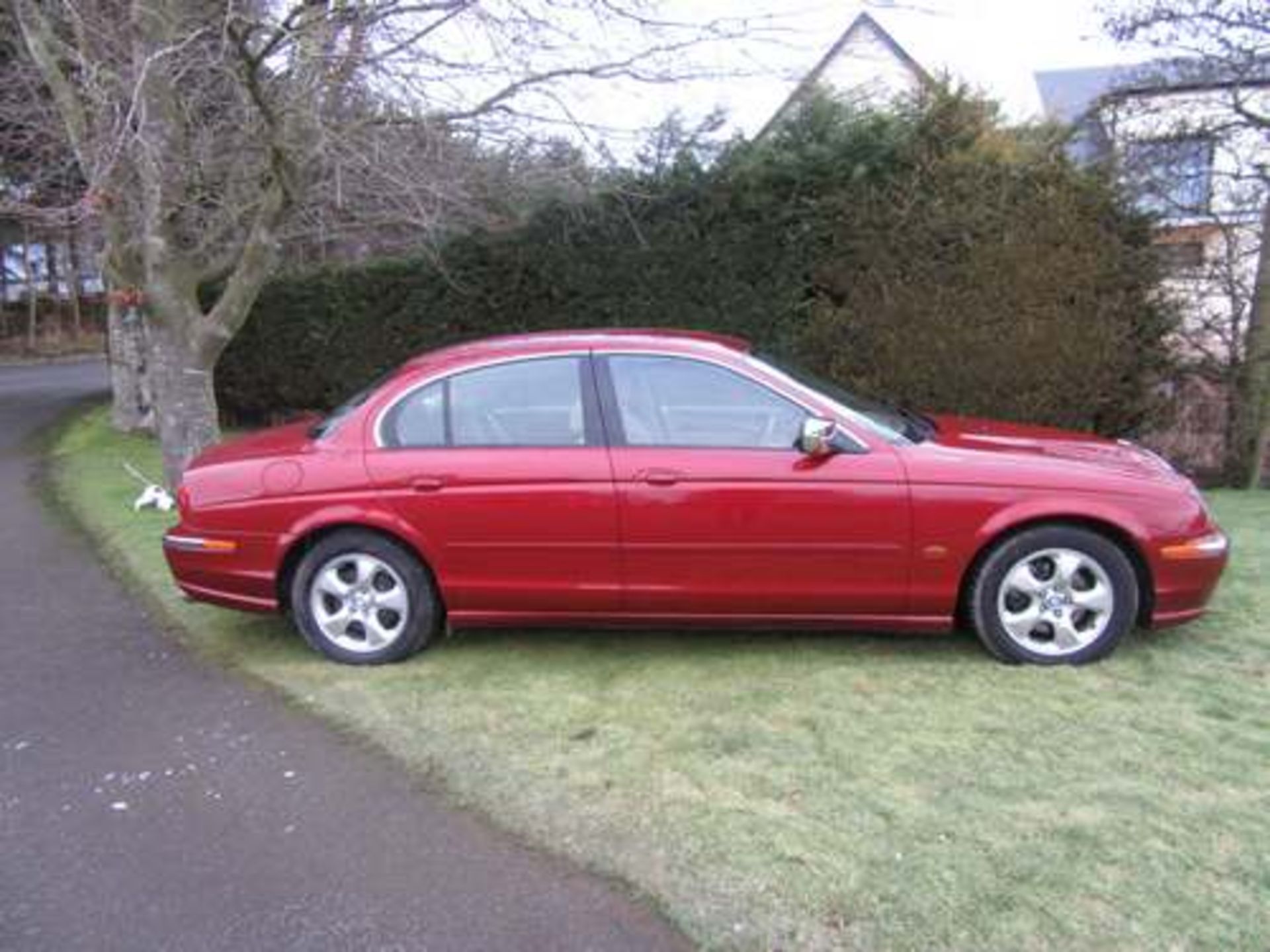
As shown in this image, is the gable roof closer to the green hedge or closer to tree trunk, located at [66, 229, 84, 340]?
the green hedge

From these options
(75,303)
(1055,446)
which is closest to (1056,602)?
(1055,446)

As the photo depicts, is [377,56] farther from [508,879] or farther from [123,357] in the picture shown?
[123,357]

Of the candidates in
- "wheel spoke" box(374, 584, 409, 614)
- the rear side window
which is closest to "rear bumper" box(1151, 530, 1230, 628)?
the rear side window

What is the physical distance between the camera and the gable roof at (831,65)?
7.16 metres

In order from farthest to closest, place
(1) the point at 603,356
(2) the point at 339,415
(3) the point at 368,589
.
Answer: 1. (2) the point at 339,415
2. (3) the point at 368,589
3. (1) the point at 603,356

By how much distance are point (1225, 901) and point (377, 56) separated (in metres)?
6.05

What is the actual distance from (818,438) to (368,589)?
7.02ft

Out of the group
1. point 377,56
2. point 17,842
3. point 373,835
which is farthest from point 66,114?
Answer: point 373,835

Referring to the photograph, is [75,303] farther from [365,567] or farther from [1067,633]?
[1067,633]

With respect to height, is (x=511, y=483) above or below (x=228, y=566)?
above

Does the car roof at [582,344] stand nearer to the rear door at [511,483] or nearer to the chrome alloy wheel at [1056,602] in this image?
the rear door at [511,483]

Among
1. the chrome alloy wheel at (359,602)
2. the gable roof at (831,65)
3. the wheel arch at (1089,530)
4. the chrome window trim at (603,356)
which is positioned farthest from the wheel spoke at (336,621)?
the gable roof at (831,65)

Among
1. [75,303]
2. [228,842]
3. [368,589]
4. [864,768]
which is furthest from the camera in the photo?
[75,303]

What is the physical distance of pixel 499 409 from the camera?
15.6 feet
